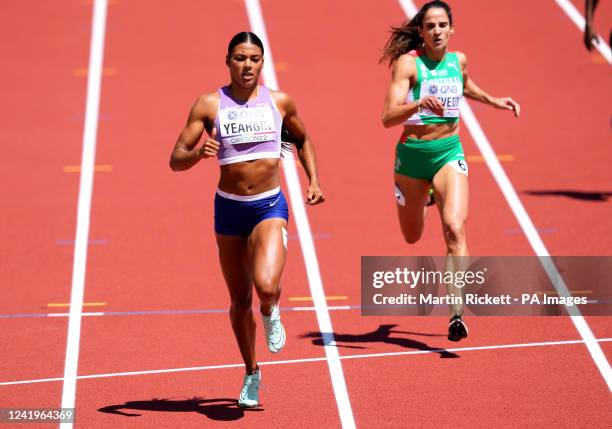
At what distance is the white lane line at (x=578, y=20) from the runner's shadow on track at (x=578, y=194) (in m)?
3.92

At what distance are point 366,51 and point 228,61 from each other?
331 inches

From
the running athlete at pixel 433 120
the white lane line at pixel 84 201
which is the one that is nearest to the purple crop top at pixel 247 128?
the running athlete at pixel 433 120

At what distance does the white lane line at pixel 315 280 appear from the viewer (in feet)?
26.0

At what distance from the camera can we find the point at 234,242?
7.41 metres

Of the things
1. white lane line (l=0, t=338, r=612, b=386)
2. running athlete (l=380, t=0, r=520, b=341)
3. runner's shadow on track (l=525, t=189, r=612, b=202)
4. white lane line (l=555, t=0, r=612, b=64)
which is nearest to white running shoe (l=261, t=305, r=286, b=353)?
white lane line (l=0, t=338, r=612, b=386)

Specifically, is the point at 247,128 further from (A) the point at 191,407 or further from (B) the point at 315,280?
(B) the point at 315,280

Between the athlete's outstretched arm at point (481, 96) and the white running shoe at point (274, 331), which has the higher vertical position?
the athlete's outstretched arm at point (481, 96)

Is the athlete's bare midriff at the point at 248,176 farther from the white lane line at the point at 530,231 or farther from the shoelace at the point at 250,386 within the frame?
the white lane line at the point at 530,231

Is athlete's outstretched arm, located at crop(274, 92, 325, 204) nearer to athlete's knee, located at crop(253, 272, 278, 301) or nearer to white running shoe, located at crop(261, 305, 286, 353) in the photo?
athlete's knee, located at crop(253, 272, 278, 301)

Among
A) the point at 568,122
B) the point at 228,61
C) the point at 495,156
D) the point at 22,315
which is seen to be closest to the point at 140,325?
the point at 22,315

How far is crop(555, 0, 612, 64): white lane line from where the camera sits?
15852mm

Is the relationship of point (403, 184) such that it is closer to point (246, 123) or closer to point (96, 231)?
point (246, 123)

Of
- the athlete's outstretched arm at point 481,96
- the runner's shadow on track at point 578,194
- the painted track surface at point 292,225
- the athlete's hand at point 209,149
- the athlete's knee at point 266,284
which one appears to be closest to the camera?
the athlete's hand at point 209,149

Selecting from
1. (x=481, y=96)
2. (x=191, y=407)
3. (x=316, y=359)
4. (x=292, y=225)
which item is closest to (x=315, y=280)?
(x=292, y=225)
